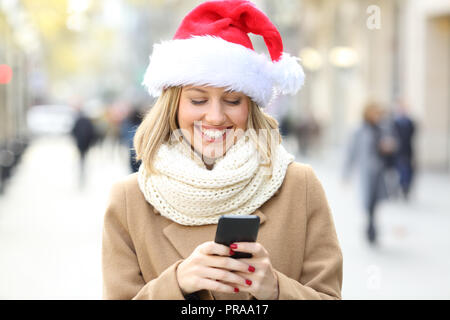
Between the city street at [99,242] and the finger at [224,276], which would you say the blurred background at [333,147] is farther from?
the finger at [224,276]

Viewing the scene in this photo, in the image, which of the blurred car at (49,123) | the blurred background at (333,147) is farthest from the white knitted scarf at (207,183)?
the blurred car at (49,123)

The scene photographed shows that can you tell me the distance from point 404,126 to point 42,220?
24.5 feet

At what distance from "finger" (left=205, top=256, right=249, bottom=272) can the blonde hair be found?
0.48m

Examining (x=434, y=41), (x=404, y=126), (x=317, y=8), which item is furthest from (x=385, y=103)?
(x=317, y=8)

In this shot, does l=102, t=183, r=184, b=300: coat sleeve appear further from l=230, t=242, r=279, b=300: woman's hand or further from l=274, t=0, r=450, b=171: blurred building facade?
l=274, t=0, r=450, b=171: blurred building facade

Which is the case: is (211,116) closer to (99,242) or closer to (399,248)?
(399,248)

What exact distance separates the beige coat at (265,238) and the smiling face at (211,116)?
10.3 inches

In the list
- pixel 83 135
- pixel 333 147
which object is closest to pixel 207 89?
pixel 83 135

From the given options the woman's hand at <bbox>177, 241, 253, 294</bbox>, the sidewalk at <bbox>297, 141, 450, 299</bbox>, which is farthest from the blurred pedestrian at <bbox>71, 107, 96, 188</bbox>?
the woman's hand at <bbox>177, 241, 253, 294</bbox>

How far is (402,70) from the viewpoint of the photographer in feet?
63.7

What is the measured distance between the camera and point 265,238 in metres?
2.34

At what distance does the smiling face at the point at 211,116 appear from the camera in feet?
7.49

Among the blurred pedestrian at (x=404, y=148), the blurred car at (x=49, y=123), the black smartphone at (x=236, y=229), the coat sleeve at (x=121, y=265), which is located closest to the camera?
the black smartphone at (x=236, y=229)

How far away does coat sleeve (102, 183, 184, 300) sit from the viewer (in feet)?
7.07
